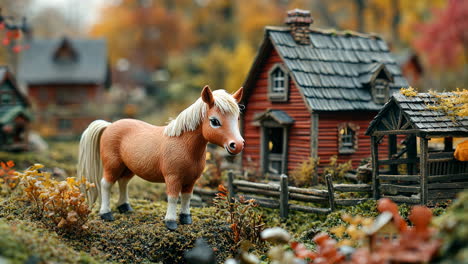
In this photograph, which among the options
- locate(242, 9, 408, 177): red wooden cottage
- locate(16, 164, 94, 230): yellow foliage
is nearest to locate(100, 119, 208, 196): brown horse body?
locate(16, 164, 94, 230): yellow foliage

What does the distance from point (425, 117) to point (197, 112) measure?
465cm

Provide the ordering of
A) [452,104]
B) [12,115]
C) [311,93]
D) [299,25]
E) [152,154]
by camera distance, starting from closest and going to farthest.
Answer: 1. [152,154]
2. [452,104]
3. [311,93]
4. [299,25]
5. [12,115]

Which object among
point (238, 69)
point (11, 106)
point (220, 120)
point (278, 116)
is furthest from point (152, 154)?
point (238, 69)

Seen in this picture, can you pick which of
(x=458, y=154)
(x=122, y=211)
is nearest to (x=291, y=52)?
(x=458, y=154)

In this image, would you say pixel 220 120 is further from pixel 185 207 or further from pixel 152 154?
pixel 185 207

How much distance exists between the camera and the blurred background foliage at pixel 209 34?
3056cm

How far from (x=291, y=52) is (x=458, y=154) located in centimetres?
558

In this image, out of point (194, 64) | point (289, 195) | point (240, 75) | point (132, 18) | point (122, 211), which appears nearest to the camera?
point (122, 211)

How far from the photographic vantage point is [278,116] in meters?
13.3

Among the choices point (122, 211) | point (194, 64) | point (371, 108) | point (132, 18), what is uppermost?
point (132, 18)

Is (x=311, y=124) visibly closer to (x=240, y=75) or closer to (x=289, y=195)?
(x=289, y=195)

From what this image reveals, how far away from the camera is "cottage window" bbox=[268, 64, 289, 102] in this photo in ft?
43.7

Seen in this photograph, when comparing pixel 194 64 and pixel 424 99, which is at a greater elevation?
pixel 194 64

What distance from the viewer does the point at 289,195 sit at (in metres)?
11.1
